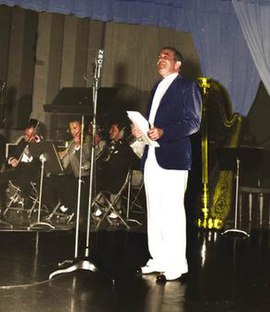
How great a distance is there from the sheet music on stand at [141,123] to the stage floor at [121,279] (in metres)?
0.85

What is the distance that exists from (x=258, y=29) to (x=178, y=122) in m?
2.65

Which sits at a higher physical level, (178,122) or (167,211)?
(178,122)

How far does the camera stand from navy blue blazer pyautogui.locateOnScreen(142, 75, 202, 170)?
4305 millimetres

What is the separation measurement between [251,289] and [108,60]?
19.3 feet

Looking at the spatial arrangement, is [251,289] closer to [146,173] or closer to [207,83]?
[146,173]

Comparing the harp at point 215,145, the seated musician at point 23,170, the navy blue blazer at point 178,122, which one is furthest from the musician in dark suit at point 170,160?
the seated musician at point 23,170

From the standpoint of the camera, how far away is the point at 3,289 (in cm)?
389

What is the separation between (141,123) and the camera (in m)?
4.09

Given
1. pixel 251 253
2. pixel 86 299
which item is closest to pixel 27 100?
pixel 251 253

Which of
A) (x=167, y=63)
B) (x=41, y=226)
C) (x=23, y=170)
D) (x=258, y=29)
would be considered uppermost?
(x=258, y=29)

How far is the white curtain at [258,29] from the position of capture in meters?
6.51

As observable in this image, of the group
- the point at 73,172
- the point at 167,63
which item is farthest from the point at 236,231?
the point at 167,63

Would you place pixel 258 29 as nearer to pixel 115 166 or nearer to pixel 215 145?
pixel 215 145

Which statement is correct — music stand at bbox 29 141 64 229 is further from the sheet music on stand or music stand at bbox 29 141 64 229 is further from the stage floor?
Answer: the sheet music on stand
